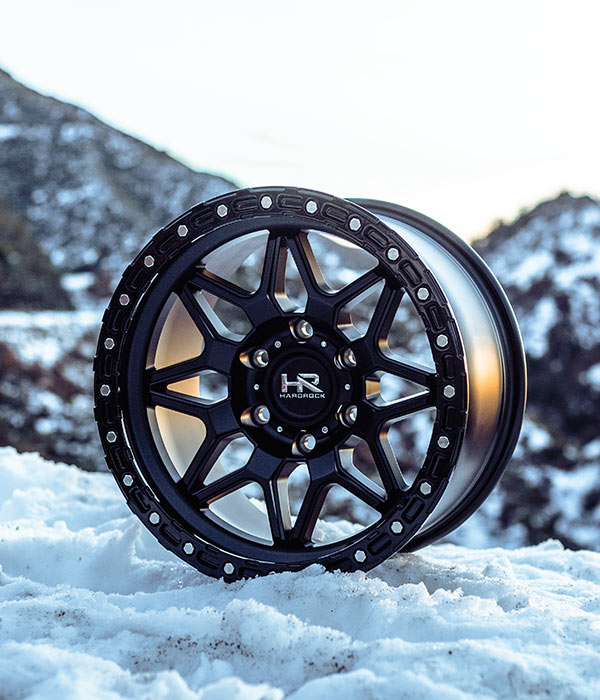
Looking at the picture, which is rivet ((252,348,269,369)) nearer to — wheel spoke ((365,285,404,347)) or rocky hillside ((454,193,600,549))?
wheel spoke ((365,285,404,347))

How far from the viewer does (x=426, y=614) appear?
2.16 m

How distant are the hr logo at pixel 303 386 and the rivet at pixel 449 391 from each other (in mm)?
460

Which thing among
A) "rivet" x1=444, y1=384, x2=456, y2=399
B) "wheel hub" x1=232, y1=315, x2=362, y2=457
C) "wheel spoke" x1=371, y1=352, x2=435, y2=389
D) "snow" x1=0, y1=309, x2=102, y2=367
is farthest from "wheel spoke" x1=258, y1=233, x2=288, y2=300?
"snow" x1=0, y1=309, x2=102, y2=367

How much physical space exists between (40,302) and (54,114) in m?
8.33

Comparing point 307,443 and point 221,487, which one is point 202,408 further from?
point 307,443

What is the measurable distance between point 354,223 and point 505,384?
2.73 feet

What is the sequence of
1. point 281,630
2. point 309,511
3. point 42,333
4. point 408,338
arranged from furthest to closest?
1. point 408,338
2. point 42,333
3. point 309,511
4. point 281,630

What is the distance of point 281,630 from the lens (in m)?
2.07

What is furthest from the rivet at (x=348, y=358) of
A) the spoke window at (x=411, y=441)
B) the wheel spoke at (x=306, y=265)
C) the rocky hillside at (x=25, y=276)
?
the rocky hillside at (x=25, y=276)

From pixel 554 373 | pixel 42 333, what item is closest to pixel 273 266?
pixel 42 333

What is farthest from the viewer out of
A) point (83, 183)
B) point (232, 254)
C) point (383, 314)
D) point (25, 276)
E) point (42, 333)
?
point (83, 183)

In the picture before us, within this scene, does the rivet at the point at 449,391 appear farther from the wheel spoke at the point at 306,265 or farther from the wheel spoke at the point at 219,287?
→ the wheel spoke at the point at 219,287

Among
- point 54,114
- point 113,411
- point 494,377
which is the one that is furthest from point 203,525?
point 54,114

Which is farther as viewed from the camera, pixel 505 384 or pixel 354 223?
pixel 505 384
